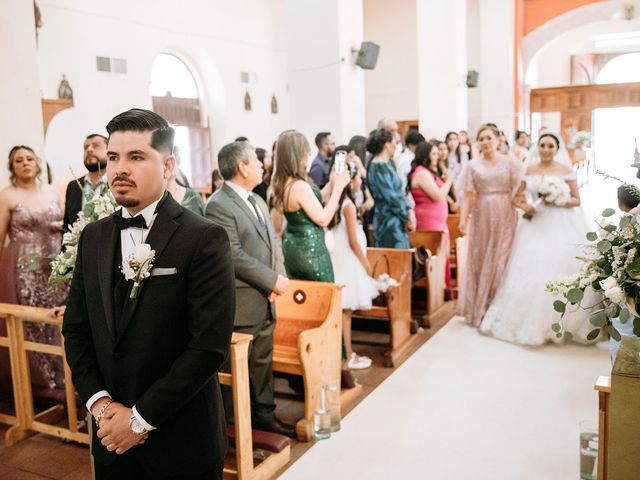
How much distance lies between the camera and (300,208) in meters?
4.16

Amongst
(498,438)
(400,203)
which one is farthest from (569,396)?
(400,203)

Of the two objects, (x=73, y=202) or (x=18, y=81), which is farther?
(x=18, y=81)

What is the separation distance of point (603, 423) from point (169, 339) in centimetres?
169

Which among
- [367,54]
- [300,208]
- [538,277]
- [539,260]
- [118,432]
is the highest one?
[367,54]

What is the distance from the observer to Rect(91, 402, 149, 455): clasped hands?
6.12 feet

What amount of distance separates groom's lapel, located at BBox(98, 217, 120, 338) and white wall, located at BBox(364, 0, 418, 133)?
52.8 ft

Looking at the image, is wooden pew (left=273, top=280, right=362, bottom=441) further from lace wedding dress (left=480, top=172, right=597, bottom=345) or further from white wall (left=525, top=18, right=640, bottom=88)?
white wall (left=525, top=18, right=640, bottom=88)

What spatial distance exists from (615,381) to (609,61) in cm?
2556

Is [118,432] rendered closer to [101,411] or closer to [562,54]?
[101,411]

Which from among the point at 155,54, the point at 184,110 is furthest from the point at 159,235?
the point at 184,110

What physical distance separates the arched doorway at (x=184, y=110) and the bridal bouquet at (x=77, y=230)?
9044 millimetres

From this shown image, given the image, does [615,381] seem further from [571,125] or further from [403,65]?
[571,125]

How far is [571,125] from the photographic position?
20266 millimetres

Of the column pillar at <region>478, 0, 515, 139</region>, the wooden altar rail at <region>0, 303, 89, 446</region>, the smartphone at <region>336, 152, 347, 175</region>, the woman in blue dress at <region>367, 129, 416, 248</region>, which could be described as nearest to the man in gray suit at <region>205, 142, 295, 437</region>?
the smartphone at <region>336, 152, 347, 175</region>
